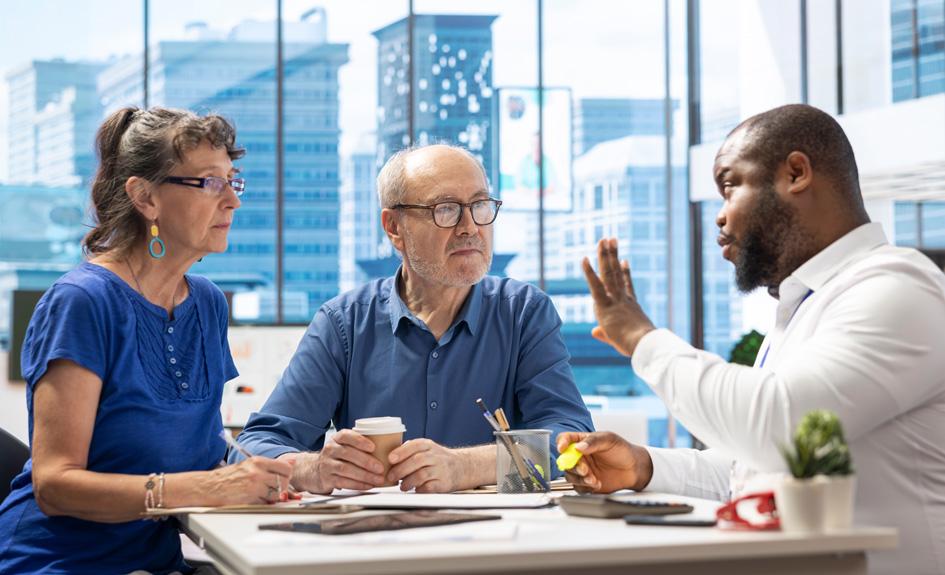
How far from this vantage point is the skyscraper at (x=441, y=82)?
1212cm

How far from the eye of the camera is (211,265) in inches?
503

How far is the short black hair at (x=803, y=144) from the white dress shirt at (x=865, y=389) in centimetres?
16

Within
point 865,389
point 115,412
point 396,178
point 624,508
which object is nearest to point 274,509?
point 115,412

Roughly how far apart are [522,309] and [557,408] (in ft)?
0.93

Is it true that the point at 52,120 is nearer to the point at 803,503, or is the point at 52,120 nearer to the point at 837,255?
the point at 837,255

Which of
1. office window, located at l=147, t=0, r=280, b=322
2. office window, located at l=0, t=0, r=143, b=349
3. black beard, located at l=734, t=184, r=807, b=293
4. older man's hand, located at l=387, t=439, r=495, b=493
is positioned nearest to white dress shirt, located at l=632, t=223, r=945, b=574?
black beard, located at l=734, t=184, r=807, b=293

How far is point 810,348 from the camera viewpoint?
1745 mm

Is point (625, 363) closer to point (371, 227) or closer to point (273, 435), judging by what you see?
point (371, 227)

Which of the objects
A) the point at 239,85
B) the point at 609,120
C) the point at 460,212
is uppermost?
the point at 239,85

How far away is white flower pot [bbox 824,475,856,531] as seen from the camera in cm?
143

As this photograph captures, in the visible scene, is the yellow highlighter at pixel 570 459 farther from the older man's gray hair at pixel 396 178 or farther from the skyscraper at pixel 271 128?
the skyscraper at pixel 271 128

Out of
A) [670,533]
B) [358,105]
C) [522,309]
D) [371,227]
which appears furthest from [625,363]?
[670,533]

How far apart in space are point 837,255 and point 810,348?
0.87 ft

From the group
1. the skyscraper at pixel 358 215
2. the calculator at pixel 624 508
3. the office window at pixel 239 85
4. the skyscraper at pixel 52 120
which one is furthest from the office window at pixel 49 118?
the calculator at pixel 624 508
